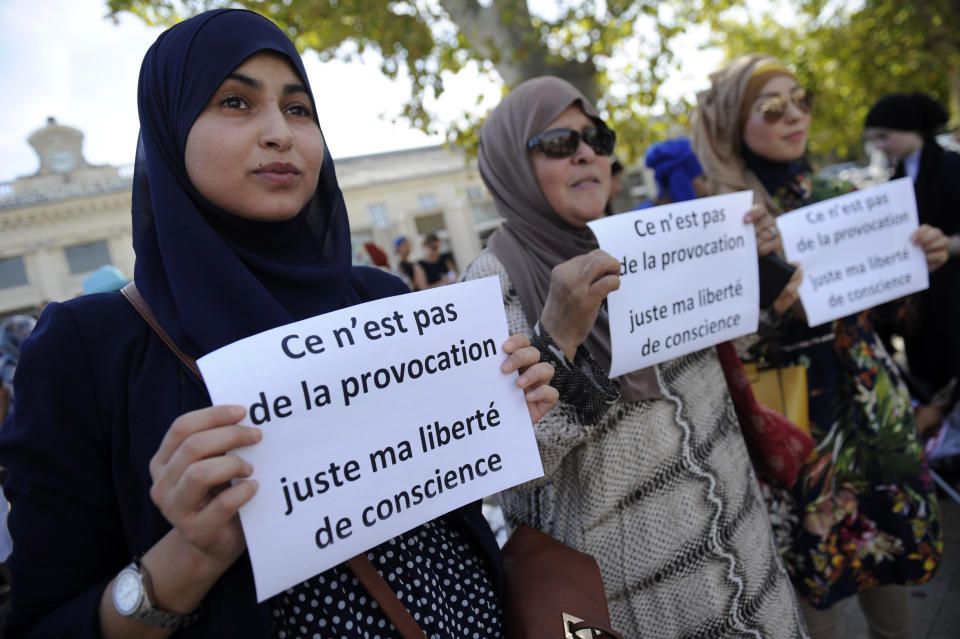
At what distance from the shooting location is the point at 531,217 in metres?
1.92

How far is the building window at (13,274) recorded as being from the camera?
31.6m

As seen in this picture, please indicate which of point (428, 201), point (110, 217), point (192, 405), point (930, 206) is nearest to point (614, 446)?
point (192, 405)

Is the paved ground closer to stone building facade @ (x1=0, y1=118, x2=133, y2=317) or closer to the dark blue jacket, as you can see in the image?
the dark blue jacket

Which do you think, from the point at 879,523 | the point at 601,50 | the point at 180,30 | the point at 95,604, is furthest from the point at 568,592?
the point at 601,50

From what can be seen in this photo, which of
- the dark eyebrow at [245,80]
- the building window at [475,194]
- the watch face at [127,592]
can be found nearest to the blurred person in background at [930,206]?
the dark eyebrow at [245,80]

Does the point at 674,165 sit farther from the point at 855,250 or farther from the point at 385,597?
the point at 385,597

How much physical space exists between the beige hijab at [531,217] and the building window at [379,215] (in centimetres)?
3034

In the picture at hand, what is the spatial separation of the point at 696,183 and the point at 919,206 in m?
1.52

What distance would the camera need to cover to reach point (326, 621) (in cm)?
108

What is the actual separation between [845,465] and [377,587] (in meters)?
2.03

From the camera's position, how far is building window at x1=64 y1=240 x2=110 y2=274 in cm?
3197

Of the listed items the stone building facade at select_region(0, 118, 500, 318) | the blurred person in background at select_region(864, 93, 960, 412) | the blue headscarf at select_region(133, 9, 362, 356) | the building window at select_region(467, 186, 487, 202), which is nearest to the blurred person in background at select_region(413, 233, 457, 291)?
the blurred person in background at select_region(864, 93, 960, 412)

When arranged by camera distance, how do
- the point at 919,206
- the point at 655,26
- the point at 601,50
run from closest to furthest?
the point at 919,206 < the point at 601,50 < the point at 655,26

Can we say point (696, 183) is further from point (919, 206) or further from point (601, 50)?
point (601, 50)
